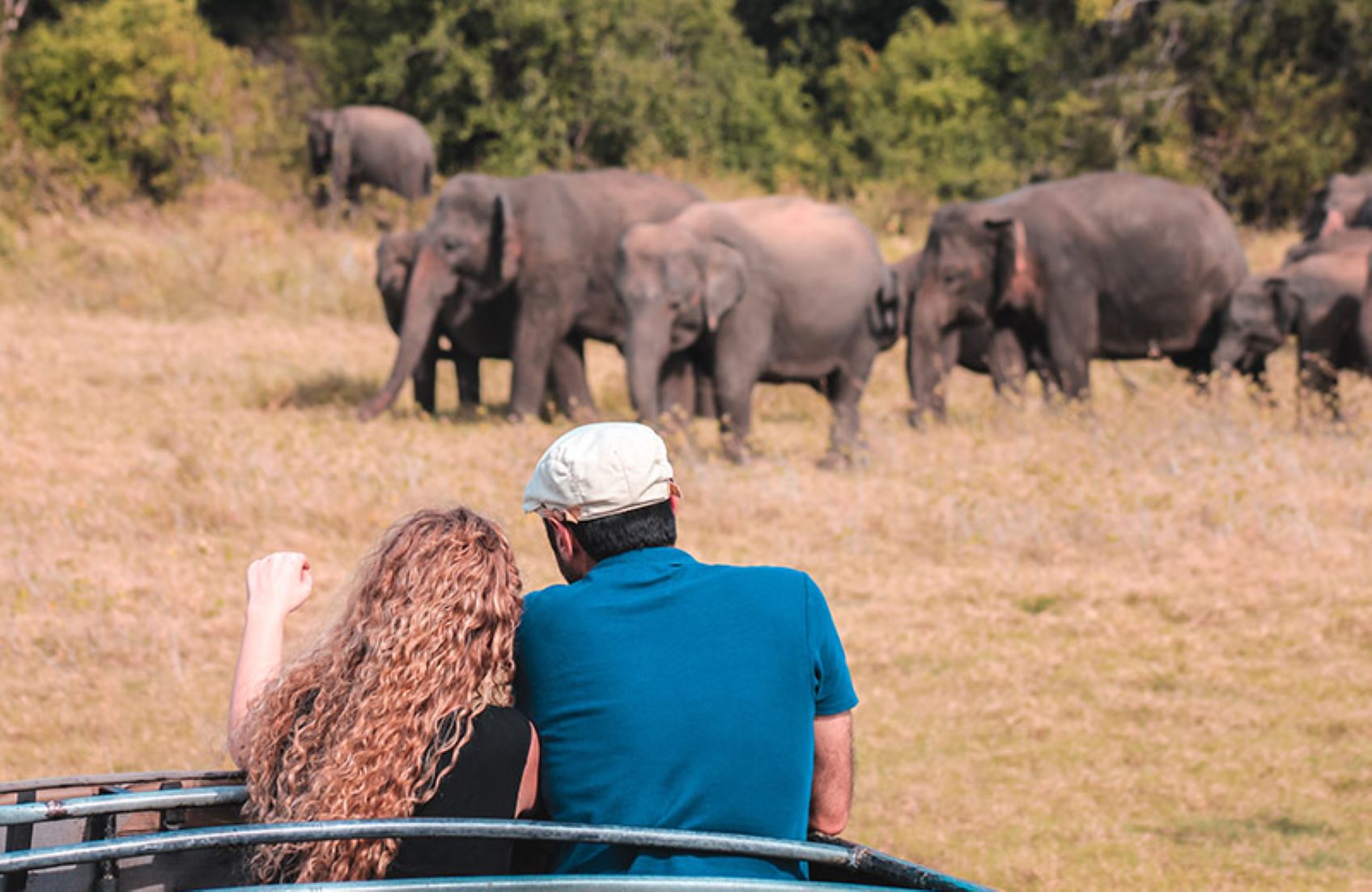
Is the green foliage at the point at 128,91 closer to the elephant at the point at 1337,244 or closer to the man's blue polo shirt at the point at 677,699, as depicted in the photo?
the elephant at the point at 1337,244

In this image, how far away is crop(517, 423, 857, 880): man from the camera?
10.9 ft

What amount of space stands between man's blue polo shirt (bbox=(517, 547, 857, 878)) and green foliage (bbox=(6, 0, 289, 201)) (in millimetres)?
27835

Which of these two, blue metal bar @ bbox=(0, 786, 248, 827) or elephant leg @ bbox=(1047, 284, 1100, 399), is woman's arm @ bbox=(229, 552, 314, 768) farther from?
elephant leg @ bbox=(1047, 284, 1100, 399)

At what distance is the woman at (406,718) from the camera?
10.7 ft

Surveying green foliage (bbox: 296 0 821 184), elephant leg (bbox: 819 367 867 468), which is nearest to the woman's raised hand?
elephant leg (bbox: 819 367 867 468)

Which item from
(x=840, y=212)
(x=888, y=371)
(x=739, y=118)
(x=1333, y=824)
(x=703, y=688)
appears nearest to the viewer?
(x=703, y=688)

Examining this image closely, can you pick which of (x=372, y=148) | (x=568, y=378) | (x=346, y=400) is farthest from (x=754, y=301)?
(x=372, y=148)

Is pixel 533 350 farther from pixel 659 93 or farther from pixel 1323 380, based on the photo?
pixel 659 93

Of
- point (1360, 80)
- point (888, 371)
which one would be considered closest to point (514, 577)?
point (888, 371)

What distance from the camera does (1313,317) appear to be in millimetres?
16766

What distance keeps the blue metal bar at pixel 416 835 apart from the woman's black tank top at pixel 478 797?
0.23 m

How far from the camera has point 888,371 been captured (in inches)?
840

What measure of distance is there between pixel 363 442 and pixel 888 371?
8.68 m

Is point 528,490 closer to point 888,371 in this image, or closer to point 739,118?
point 888,371
